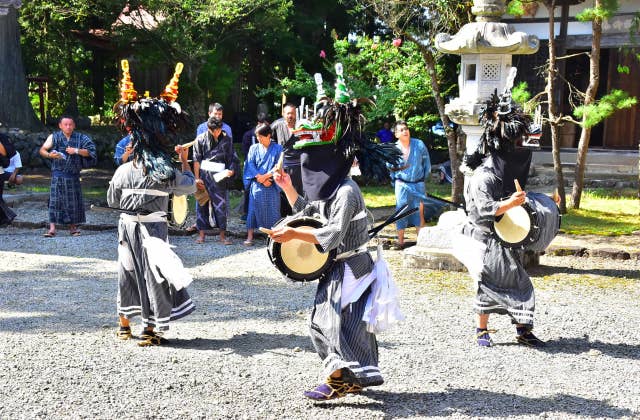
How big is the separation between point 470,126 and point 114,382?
6295 mm

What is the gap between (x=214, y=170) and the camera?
10.5m

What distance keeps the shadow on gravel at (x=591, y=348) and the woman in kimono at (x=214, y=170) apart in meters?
5.25

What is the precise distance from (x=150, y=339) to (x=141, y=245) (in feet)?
2.36

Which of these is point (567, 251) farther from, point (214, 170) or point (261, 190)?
point (214, 170)

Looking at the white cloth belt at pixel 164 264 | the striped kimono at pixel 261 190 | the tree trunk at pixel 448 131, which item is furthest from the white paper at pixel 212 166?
the white cloth belt at pixel 164 264

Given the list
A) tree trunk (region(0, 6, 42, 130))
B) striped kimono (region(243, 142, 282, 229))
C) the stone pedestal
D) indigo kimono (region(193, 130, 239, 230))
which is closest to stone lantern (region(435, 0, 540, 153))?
the stone pedestal

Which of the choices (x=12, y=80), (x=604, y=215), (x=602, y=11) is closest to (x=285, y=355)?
(x=602, y=11)

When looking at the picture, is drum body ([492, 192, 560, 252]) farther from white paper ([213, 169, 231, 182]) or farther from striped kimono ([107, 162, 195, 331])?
white paper ([213, 169, 231, 182])

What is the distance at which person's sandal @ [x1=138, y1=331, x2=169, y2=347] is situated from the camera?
6129mm

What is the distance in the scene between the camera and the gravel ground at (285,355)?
490 centimetres

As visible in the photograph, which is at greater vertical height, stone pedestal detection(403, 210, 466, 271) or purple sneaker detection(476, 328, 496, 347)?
stone pedestal detection(403, 210, 466, 271)

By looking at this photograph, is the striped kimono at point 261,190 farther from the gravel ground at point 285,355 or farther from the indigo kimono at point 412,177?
the indigo kimono at point 412,177

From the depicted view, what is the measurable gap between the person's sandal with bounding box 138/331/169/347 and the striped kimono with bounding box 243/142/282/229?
13.9 ft

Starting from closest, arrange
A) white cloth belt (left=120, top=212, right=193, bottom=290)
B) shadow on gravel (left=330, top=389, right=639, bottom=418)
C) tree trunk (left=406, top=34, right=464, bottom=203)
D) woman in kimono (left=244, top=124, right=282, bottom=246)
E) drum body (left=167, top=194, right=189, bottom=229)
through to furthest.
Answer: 1. shadow on gravel (left=330, top=389, right=639, bottom=418)
2. white cloth belt (left=120, top=212, right=193, bottom=290)
3. drum body (left=167, top=194, right=189, bottom=229)
4. woman in kimono (left=244, top=124, right=282, bottom=246)
5. tree trunk (left=406, top=34, right=464, bottom=203)
